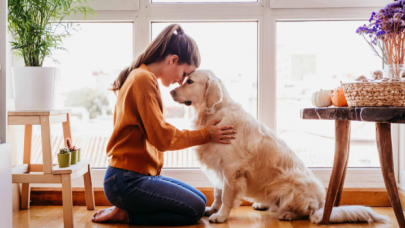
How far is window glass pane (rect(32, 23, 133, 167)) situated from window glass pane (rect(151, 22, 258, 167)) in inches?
12.9

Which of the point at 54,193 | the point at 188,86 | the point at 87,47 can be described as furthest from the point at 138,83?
the point at 54,193

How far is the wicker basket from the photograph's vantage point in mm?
1603

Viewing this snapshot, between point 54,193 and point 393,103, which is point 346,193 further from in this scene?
point 54,193

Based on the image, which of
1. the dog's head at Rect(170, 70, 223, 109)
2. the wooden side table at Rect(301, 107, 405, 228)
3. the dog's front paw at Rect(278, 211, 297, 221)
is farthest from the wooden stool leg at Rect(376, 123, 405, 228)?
the dog's head at Rect(170, 70, 223, 109)

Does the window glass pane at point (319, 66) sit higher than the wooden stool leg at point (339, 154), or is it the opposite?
the window glass pane at point (319, 66)

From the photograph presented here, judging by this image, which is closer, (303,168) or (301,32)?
(303,168)

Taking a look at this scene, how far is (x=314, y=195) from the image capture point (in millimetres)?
2109

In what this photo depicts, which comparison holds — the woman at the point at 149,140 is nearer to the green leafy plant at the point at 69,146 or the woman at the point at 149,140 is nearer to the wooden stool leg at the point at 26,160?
the green leafy plant at the point at 69,146

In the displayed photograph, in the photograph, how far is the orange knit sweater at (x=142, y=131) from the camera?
191 centimetres

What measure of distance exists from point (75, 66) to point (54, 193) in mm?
1016

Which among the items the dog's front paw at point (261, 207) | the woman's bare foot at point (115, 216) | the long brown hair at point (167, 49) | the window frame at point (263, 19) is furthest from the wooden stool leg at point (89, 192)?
the dog's front paw at point (261, 207)

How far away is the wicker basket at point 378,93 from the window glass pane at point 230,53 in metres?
1.07

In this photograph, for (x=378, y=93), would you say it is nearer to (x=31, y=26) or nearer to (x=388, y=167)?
(x=388, y=167)

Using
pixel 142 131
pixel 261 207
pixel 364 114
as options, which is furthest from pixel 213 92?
pixel 261 207
